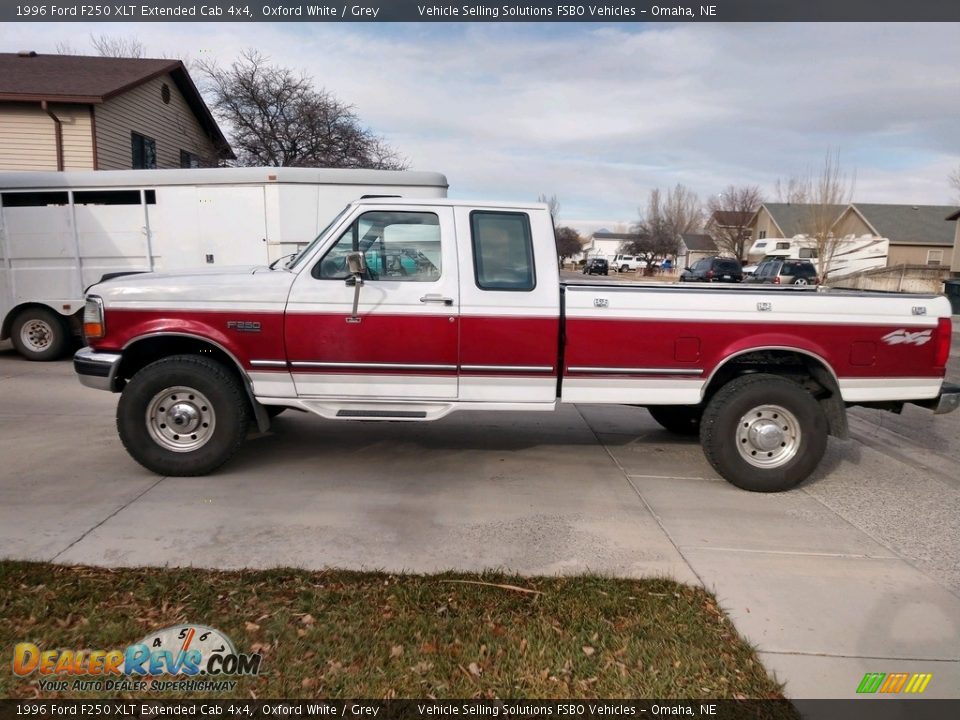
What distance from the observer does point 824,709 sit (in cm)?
288

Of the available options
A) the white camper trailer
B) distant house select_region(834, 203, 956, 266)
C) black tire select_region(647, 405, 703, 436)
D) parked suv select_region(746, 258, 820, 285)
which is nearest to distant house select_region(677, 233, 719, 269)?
distant house select_region(834, 203, 956, 266)

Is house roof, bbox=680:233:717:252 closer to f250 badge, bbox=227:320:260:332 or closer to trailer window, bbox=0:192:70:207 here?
trailer window, bbox=0:192:70:207

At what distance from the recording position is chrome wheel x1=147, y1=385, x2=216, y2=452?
17.0 ft

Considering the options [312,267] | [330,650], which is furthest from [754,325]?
[330,650]

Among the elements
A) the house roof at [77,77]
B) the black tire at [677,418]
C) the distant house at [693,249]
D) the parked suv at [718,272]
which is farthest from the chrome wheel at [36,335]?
the distant house at [693,249]

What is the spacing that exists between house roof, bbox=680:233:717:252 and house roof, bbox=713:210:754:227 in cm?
466

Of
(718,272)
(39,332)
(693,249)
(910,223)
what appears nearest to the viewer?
(39,332)

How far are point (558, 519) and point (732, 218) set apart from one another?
65.9m

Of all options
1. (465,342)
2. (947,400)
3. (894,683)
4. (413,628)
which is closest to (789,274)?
(947,400)

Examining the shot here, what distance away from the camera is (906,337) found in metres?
5.21

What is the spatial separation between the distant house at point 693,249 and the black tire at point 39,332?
65345 mm

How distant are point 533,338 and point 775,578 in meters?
2.25

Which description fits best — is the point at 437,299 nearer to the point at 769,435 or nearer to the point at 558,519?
the point at 558,519

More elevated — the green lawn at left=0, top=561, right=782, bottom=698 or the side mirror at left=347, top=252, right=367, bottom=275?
the side mirror at left=347, top=252, right=367, bottom=275
